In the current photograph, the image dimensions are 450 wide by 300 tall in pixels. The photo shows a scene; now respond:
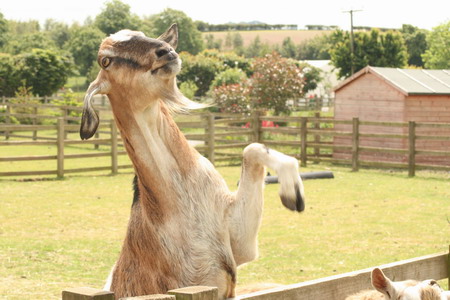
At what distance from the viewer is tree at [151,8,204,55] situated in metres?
109

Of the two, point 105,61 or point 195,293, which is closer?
point 195,293

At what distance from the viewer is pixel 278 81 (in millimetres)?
33344

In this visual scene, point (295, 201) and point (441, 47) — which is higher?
point (441, 47)

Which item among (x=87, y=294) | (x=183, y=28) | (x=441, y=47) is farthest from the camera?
(x=183, y=28)

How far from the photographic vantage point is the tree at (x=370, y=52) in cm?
5097

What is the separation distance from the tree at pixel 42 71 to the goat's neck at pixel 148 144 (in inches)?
1739

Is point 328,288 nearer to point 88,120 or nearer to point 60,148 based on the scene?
point 88,120

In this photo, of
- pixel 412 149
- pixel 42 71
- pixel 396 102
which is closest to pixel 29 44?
pixel 42 71

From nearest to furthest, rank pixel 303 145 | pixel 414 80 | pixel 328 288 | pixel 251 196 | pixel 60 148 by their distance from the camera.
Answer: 1. pixel 328 288
2. pixel 251 196
3. pixel 60 148
4. pixel 303 145
5. pixel 414 80

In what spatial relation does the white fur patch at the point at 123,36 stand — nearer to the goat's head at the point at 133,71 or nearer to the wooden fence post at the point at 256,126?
the goat's head at the point at 133,71

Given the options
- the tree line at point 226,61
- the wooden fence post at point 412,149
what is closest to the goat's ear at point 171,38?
the wooden fence post at point 412,149

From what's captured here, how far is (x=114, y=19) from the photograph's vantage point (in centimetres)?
9844

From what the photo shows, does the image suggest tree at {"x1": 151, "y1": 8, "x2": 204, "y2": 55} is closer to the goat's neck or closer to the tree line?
the tree line

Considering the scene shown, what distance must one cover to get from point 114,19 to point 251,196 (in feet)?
322
